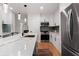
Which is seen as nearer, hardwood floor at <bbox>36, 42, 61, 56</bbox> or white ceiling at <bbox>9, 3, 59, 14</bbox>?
white ceiling at <bbox>9, 3, 59, 14</bbox>

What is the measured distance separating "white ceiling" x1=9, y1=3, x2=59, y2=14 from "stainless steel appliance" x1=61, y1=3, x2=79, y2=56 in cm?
18

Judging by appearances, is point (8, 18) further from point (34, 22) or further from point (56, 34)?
point (56, 34)

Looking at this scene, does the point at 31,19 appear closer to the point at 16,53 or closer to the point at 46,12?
the point at 46,12

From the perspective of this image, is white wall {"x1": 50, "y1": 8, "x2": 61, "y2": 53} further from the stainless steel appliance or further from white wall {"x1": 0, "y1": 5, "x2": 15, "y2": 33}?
white wall {"x1": 0, "y1": 5, "x2": 15, "y2": 33}

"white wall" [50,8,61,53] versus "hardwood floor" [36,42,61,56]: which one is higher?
"white wall" [50,8,61,53]

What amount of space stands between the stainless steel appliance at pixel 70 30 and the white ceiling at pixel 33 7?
18 cm

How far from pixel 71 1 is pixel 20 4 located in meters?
0.53

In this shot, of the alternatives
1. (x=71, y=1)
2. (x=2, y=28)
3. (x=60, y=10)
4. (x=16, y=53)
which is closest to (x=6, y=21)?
(x=2, y=28)

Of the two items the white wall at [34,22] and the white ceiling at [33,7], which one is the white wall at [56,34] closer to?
the white ceiling at [33,7]

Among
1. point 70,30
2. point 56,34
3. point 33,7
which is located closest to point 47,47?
point 56,34

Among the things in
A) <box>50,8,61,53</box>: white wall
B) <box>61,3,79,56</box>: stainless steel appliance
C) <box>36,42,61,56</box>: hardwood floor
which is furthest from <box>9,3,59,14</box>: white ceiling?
<box>36,42,61,56</box>: hardwood floor

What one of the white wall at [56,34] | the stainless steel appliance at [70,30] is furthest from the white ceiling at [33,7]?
the stainless steel appliance at [70,30]

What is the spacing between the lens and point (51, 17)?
1.38 meters

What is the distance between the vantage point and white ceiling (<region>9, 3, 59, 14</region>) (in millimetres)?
1253
